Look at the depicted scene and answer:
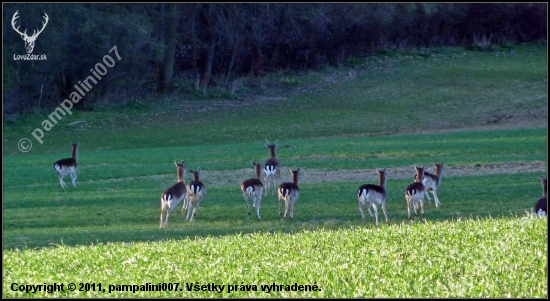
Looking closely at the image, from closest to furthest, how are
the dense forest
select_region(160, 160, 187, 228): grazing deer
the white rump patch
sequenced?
select_region(160, 160, 187, 228): grazing deer → the white rump patch → the dense forest

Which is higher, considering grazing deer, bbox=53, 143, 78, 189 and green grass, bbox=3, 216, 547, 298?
grazing deer, bbox=53, 143, 78, 189

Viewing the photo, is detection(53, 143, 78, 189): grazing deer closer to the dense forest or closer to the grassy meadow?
the grassy meadow

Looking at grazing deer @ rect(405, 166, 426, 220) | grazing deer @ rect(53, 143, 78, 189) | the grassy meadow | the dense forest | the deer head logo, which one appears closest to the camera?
the grassy meadow

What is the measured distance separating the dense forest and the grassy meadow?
202 centimetres

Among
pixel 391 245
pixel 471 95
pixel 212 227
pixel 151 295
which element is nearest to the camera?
pixel 151 295

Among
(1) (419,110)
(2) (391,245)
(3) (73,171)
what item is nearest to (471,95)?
(1) (419,110)

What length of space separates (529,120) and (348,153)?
1547 centimetres

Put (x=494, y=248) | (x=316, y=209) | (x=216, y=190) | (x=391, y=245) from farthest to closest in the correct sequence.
A: (x=216, y=190) < (x=316, y=209) < (x=391, y=245) < (x=494, y=248)

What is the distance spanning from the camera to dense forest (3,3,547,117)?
37.7 meters

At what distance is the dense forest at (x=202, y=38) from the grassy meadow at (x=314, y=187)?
2019mm

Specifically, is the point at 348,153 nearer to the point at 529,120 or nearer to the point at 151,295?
the point at 529,120

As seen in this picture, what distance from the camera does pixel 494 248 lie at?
9266 mm

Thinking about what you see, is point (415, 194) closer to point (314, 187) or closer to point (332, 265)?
point (314, 187)

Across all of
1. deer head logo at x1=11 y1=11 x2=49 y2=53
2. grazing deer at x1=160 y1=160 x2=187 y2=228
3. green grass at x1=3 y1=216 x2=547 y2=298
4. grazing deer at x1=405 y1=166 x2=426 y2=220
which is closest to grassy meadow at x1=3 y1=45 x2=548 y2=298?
green grass at x1=3 y1=216 x2=547 y2=298
